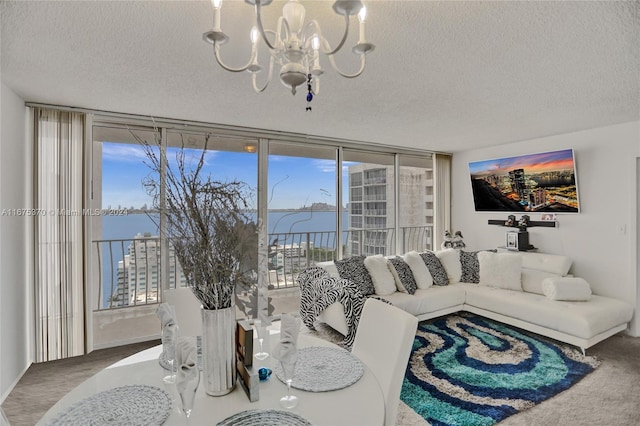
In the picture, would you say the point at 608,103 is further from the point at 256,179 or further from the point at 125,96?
the point at 125,96

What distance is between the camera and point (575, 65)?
214 centimetres

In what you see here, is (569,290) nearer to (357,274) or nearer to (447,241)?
(447,241)

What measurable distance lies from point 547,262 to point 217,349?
426 centimetres

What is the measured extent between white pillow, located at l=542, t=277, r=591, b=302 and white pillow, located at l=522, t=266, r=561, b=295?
32 centimetres

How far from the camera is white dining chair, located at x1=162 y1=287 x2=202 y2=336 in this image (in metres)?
2.26

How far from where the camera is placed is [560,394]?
8.00ft

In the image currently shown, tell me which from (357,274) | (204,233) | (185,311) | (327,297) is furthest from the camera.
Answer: (357,274)

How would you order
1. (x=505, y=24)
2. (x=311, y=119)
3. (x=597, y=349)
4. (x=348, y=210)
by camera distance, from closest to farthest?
1. (x=505, y=24)
2. (x=597, y=349)
3. (x=311, y=119)
4. (x=348, y=210)

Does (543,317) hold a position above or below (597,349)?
above

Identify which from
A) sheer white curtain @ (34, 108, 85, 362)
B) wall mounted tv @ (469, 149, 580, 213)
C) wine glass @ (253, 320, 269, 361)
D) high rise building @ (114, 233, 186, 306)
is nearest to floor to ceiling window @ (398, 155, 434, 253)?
wall mounted tv @ (469, 149, 580, 213)

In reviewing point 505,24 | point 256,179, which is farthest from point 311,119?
point 505,24

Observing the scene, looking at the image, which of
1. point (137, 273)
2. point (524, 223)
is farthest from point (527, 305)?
point (137, 273)

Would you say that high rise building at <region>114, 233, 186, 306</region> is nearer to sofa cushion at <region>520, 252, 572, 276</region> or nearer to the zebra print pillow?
the zebra print pillow

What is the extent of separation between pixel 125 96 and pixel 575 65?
11.1ft
